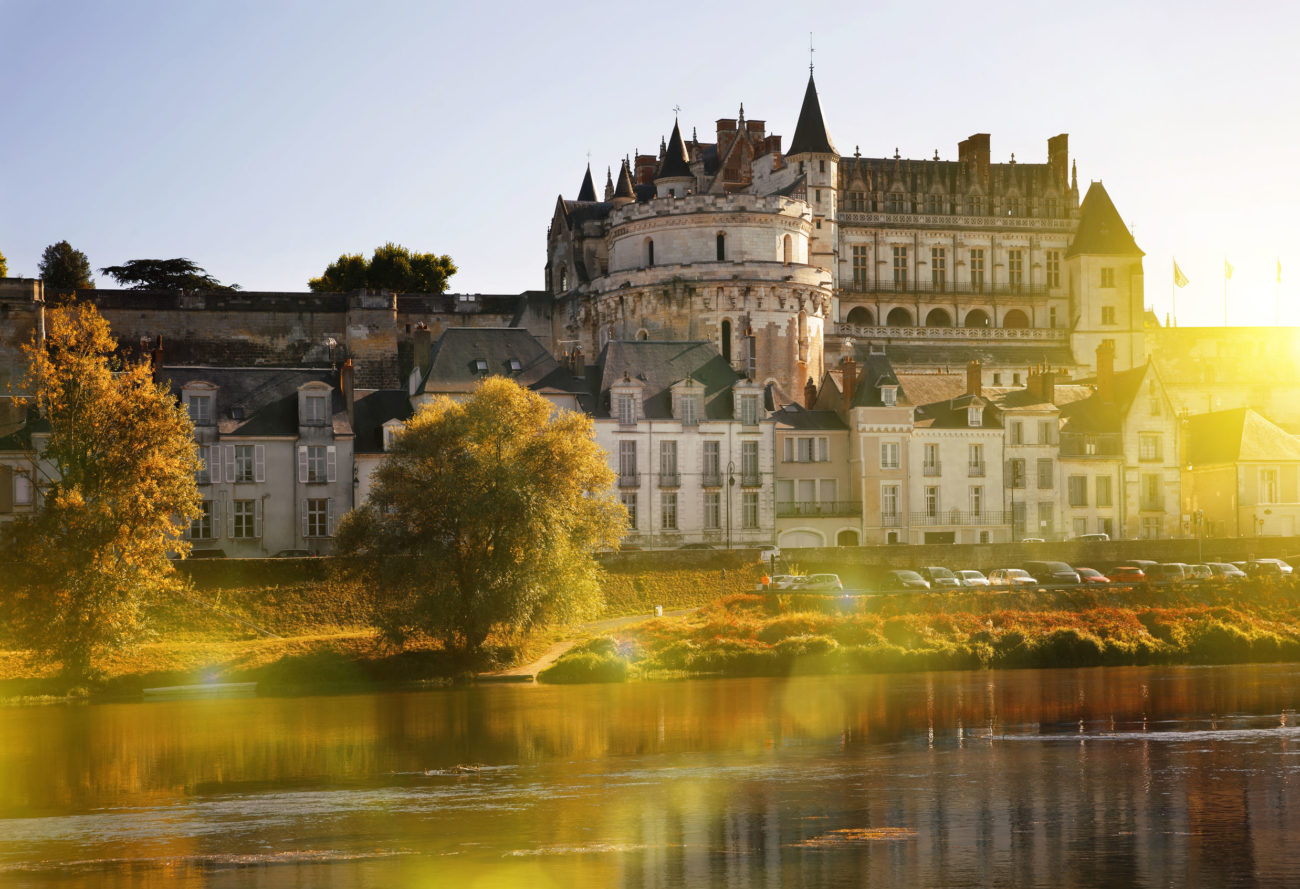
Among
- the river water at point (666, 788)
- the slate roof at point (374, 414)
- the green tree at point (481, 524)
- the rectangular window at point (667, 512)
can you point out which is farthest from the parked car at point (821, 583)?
the slate roof at point (374, 414)

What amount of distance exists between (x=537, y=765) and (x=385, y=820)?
194 inches

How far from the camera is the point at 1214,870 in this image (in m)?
21.1

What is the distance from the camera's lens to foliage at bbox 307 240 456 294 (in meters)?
88.1

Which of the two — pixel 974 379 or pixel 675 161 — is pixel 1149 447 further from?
pixel 675 161

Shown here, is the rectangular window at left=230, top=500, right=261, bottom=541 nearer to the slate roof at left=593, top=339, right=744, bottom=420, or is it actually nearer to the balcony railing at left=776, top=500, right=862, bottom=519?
the slate roof at left=593, top=339, right=744, bottom=420

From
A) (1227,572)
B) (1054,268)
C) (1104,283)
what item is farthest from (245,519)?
(1054,268)

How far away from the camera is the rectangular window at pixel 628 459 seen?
179ft

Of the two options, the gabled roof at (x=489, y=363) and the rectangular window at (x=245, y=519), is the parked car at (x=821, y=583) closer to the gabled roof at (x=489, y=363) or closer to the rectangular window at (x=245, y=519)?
the gabled roof at (x=489, y=363)

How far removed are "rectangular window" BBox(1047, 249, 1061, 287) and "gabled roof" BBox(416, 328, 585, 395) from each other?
45.9 meters

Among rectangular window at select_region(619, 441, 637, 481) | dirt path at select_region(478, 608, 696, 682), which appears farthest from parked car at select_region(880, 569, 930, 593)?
rectangular window at select_region(619, 441, 637, 481)

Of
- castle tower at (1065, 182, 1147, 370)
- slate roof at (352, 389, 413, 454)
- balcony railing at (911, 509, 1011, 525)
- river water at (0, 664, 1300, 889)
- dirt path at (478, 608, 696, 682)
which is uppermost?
castle tower at (1065, 182, 1147, 370)

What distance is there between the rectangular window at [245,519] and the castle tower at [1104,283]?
174ft

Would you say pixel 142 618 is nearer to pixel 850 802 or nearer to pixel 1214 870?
pixel 850 802

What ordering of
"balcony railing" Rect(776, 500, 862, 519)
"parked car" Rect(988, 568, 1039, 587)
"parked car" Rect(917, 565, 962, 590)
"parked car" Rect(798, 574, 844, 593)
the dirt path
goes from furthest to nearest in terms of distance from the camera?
"balcony railing" Rect(776, 500, 862, 519) → "parked car" Rect(988, 568, 1039, 587) → "parked car" Rect(917, 565, 962, 590) → "parked car" Rect(798, 574, 844, 593) → the dirt path
